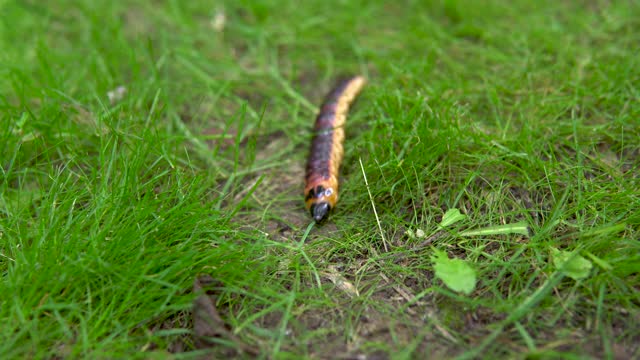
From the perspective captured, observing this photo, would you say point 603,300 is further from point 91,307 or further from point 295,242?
point 91,307

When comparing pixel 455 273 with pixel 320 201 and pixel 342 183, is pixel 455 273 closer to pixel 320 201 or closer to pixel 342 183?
pixel 320 201

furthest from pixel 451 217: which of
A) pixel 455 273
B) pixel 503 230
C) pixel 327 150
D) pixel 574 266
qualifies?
pixel 327 150

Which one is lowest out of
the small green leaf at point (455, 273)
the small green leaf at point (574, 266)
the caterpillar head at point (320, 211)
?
the caterpillar head at point (320, 211)

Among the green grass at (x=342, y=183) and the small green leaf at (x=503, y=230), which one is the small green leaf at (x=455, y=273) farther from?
the small green leaf at (x=503, y=230)

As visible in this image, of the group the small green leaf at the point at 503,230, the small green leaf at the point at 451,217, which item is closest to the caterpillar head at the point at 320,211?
the small green leaf at the point at 451,217

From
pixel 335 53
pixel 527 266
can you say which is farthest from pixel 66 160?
pixel 527 266

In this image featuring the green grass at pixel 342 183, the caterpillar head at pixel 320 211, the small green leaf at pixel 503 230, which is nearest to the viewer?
the green grass at pixel 342 183
